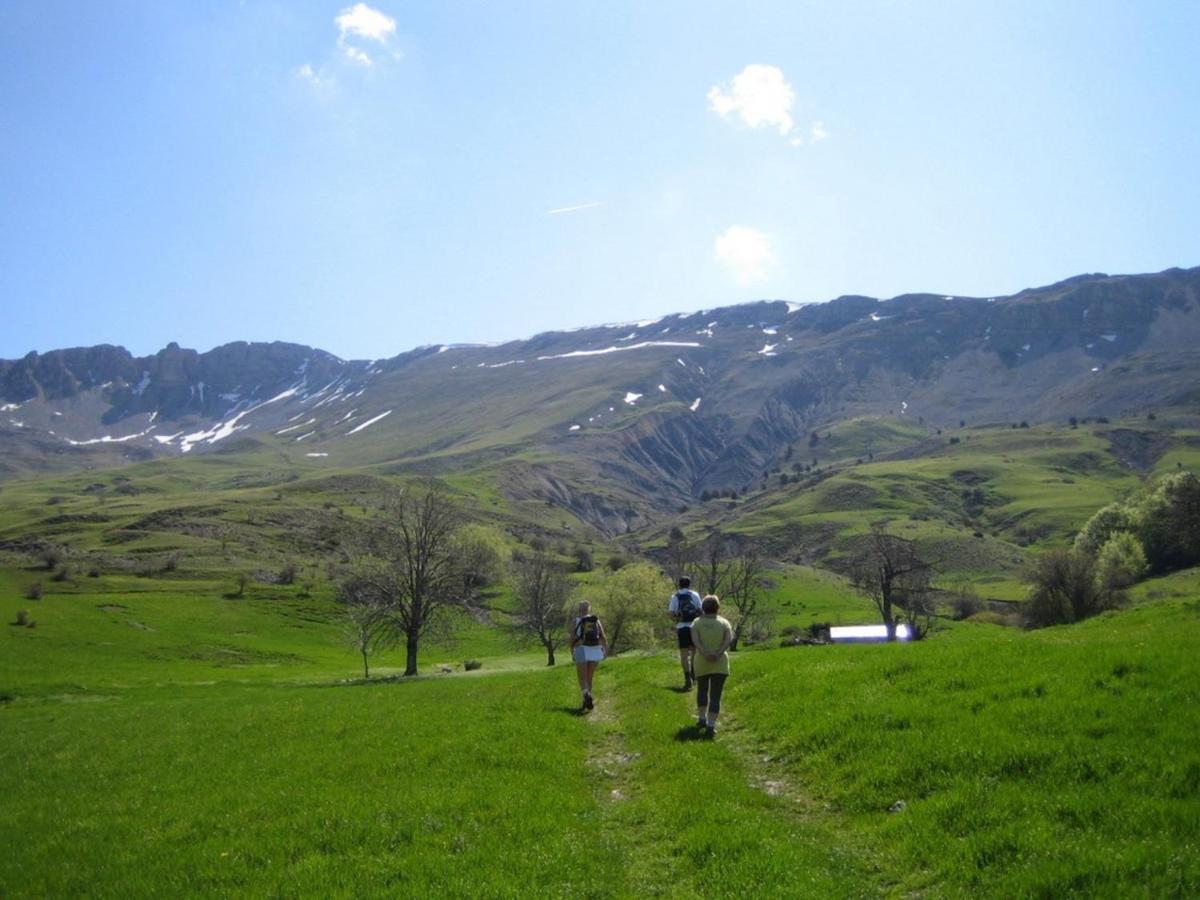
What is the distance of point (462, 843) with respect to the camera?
1091 centimetres

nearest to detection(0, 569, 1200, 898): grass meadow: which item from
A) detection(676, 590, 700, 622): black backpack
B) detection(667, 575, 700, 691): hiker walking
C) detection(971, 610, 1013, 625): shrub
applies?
detection(667, 575, 700, 691): hiker walking

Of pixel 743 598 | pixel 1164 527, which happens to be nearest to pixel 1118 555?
pixel 1164 527

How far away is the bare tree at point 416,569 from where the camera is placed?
56750 millimetres

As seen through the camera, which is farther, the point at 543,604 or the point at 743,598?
the point at 743,598

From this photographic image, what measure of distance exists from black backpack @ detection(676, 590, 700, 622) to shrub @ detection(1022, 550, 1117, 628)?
72395mm

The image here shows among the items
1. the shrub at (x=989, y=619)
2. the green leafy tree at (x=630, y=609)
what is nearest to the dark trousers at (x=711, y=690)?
the green leafy tree at (x=630, y=609)

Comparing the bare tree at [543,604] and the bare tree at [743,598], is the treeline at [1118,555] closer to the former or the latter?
the bare tree at [743,598]

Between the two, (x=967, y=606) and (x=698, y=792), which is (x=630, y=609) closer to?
(x=698, y=792)

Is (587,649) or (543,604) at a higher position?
(587,649)

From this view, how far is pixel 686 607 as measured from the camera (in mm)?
22047

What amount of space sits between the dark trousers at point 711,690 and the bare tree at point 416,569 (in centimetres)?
4182

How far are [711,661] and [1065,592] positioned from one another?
8020cm

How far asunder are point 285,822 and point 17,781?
12611 mm

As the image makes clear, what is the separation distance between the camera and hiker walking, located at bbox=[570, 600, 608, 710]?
74.1ft
